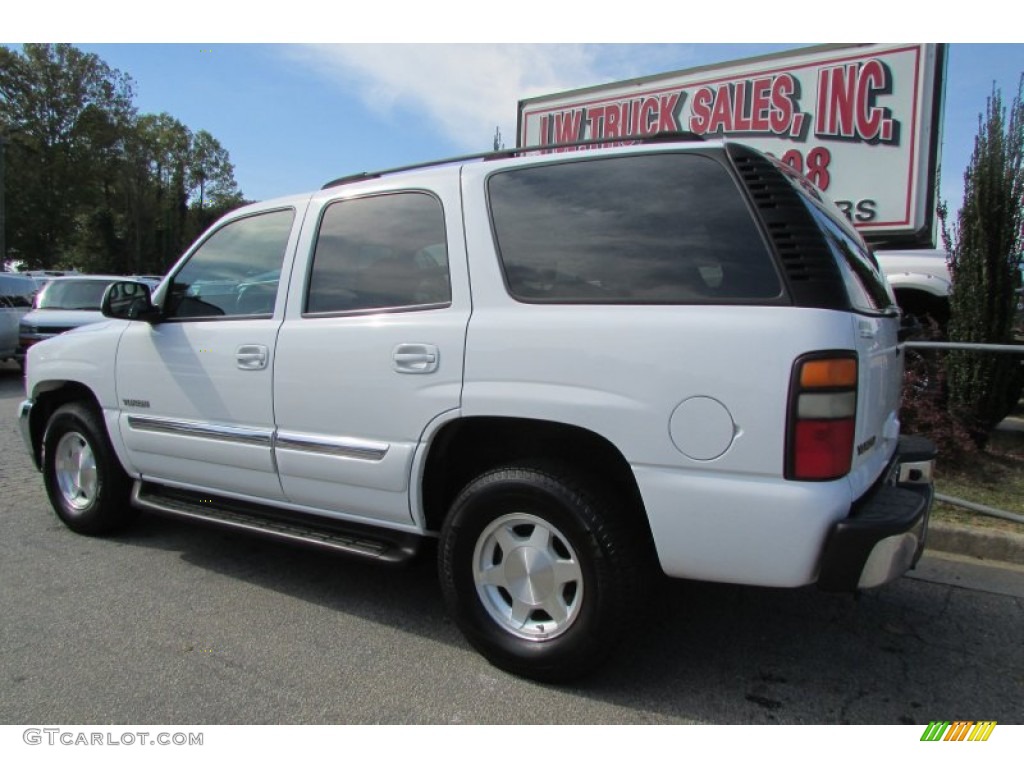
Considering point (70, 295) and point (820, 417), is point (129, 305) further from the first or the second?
point (70, 295)

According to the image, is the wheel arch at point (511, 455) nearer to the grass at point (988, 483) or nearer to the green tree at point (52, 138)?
the grass at point (988, 483)

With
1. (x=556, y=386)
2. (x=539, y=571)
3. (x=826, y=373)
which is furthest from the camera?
(x=539, y=571)

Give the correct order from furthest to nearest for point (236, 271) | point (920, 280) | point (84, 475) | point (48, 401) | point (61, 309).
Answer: point (61, 309), point (920, 280), point (48, 401), point (84, 475), point (236, 271)

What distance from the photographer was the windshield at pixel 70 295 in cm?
1144

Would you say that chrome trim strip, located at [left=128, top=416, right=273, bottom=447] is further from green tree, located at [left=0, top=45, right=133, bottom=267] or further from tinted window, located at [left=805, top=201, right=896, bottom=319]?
green tree, located at [left=0, top=45, right=133, bottom=267]

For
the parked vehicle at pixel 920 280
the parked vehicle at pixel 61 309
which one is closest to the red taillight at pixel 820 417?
the parked vehicle at pixel 920 280

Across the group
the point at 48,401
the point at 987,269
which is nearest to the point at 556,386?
the point at 48,401

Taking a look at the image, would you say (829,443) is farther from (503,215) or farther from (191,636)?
(191,636)

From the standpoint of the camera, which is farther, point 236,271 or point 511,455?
point 236,271

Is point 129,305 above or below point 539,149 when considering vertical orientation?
below

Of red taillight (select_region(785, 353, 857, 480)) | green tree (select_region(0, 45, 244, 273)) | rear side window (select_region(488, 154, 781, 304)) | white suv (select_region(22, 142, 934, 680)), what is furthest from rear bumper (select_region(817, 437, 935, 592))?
green tree (select_region(0, 45, 244, 273))

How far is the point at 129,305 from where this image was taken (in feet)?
11.9

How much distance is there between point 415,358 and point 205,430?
135 cm

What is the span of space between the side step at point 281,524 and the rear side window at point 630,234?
1.20m
